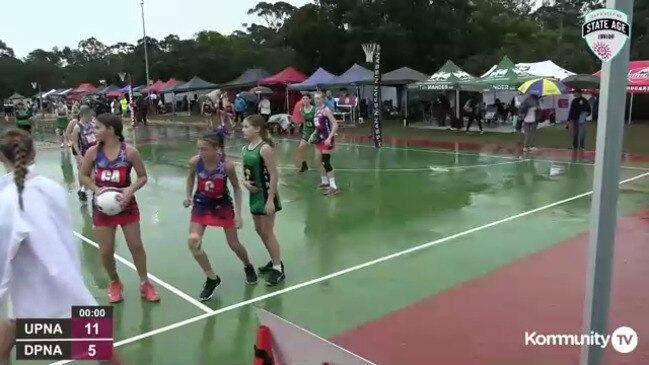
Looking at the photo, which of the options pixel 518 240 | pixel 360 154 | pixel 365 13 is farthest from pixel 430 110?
pixel 518 240

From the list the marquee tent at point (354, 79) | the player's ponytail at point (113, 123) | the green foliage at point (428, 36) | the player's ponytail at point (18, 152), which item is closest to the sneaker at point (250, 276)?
the player's ponytail at point (113, 123)

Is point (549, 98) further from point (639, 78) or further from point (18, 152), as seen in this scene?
point (18, 152)

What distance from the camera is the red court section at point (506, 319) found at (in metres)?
4.34

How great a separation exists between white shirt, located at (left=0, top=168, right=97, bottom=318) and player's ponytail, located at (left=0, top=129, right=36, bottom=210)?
0.03 m

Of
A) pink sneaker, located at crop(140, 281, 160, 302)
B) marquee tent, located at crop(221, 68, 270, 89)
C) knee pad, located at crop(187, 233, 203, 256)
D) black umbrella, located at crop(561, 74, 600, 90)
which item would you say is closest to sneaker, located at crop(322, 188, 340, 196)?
pink sneaker, located at crop(140, 281, 160, 302)

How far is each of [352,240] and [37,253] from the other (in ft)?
16.5

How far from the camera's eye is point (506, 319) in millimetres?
4957

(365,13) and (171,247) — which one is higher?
(365,13)

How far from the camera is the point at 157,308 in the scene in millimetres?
5508

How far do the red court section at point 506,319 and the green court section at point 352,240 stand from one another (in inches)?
10.7

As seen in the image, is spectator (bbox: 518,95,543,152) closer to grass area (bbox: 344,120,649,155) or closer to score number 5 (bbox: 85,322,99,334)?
grass area (bbox: 344,120,649,155)

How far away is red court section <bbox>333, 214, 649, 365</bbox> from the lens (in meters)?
4.34

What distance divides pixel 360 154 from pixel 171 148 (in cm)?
656

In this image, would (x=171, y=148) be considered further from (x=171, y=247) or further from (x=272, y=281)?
(x=272, y=281)
